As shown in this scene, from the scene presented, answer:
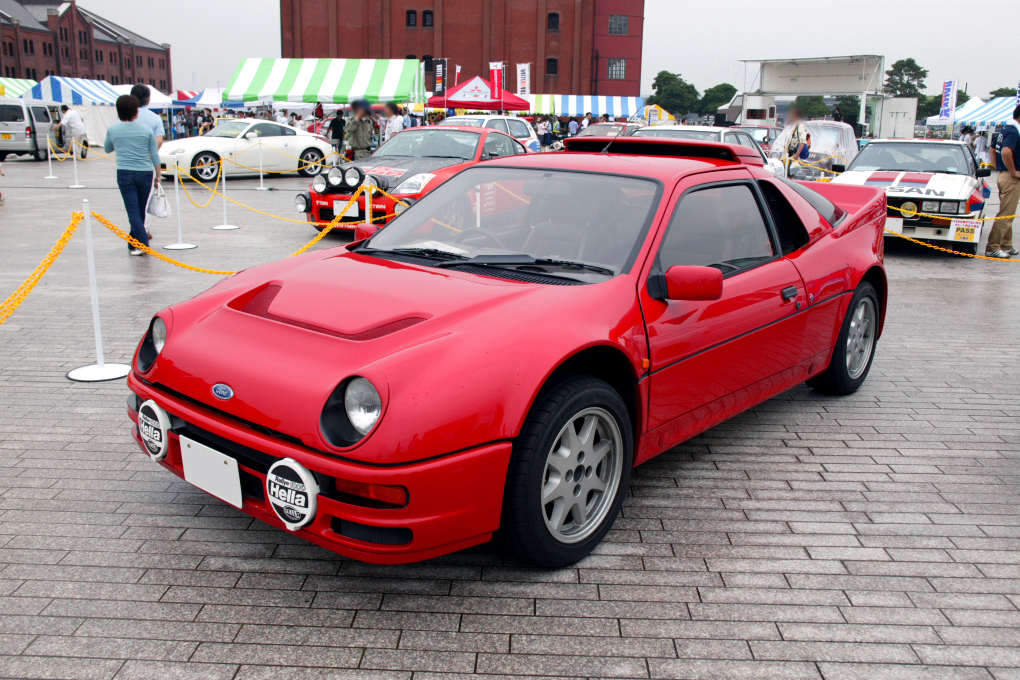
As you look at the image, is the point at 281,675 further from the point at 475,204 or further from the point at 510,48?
the point at 510,48

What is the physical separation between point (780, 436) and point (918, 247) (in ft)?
30.2

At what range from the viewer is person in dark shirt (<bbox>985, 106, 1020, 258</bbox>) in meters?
10.4

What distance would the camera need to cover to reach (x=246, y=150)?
68.6 feet

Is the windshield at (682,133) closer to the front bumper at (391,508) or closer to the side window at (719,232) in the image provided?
the side window at (719,232)

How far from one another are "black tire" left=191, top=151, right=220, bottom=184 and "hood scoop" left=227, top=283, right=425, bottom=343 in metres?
18.0

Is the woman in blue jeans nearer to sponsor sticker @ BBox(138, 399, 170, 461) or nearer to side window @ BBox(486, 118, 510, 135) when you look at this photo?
sponsor sticker @ BBox(138, 399, 170, 461)

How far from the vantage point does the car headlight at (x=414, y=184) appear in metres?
10.6

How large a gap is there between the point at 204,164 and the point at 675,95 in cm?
10732

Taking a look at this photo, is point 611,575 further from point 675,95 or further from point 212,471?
point 675,95

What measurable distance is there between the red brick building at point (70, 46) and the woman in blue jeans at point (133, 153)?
306 ft

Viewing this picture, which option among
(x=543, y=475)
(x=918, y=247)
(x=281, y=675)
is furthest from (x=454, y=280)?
(x=918, y=247)

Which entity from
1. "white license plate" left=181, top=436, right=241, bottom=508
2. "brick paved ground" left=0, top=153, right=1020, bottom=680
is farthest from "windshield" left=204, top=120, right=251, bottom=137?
"white license plate" left=181, top=436, right=241, bottom=508

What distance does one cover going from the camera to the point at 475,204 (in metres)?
3.98

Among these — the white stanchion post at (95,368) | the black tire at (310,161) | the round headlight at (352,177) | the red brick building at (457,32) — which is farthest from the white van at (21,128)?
the red brick building at (457,32)
